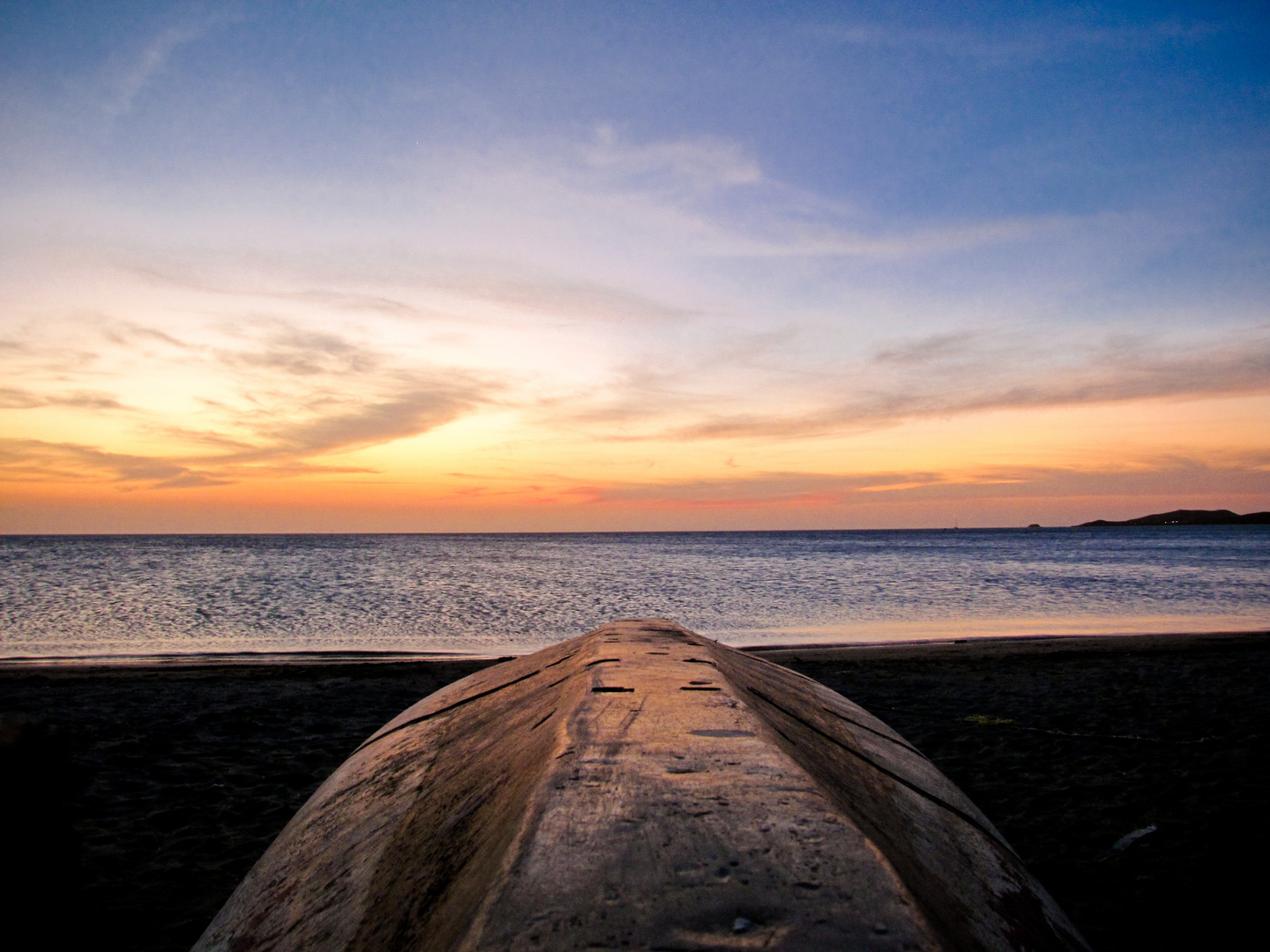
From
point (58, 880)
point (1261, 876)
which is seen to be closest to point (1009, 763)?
point (1261, 876)

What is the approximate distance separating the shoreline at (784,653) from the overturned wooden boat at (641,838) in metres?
9.59

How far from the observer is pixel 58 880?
2.01m

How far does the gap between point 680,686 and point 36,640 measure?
18.4 meters

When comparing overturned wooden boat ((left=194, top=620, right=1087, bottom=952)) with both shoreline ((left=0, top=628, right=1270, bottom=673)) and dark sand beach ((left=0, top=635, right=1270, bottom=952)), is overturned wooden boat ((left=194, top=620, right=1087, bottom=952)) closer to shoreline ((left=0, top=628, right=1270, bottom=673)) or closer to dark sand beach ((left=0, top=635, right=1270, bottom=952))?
dark sand beach ((left=0, top=635, right=1270, bottom=952))

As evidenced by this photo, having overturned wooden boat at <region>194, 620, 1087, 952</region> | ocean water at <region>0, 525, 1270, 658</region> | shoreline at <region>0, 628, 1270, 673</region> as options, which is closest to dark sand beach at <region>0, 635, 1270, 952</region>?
shoreline at <region>0, 628, 1270, 673</region>

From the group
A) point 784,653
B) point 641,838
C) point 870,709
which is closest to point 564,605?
point 784,653

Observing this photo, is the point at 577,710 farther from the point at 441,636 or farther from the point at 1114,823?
the point at 441,636

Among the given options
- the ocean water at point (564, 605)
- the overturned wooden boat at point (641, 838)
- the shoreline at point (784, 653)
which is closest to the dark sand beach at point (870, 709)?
the shoreline at point (784, 653)

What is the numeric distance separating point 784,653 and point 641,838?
12739 millimetres

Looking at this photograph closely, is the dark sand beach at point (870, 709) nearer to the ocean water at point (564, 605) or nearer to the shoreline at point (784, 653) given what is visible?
the shoreline at point (784, 653)

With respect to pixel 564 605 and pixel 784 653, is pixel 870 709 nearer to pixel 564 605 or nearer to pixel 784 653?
pixel 784 653

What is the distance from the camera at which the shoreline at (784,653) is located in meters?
12.3

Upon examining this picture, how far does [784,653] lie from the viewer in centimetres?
1346

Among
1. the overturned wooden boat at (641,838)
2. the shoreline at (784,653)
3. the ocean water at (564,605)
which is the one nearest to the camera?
the overturned wooden boat at (641,838)
